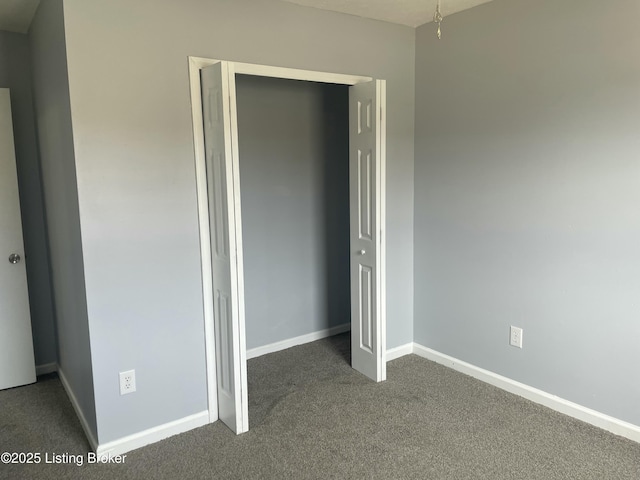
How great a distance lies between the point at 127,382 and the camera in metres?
2.51

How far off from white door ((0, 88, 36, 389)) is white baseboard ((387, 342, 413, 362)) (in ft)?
8.23

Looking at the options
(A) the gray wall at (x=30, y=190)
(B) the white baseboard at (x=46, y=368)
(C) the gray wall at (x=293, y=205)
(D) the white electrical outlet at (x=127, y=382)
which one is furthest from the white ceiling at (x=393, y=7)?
(B) the white baseboard at (x=46, y=368)

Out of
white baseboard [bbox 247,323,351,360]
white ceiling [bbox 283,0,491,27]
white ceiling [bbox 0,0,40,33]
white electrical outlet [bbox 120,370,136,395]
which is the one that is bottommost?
white baseboard [bbox 247,323,351,360]

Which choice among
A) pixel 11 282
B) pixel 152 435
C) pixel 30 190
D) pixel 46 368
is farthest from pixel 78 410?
pixel 30 190

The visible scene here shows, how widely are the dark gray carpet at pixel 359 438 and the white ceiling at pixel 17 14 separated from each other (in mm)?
2341

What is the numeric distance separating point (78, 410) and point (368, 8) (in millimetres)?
2993

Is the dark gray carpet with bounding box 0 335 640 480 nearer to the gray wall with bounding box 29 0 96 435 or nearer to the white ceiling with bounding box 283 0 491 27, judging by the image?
the gray wall with bounding box 29 0 96 435

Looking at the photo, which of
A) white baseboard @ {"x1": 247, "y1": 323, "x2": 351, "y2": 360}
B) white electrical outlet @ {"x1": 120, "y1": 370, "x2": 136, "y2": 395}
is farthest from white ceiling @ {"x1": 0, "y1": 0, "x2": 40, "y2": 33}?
white baseboard @ {"x1": 247, "y1": 323, "x2": 351, "y2": 360}

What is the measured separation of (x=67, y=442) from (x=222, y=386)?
0.85 metres

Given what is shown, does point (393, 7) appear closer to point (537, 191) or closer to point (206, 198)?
point (537, 191)

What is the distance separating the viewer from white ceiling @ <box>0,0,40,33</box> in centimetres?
263

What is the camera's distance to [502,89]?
2932 mm

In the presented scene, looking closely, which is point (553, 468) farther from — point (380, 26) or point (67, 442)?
point (380, 26)

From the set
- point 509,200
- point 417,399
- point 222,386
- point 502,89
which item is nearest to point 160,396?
point 222,386
